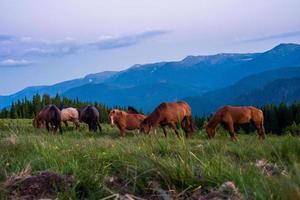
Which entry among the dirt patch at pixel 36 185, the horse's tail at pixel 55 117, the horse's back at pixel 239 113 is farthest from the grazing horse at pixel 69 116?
the dirt patch at pixel 36 185

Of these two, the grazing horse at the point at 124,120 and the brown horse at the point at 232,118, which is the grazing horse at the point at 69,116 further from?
the brown horse at the point at 232,118

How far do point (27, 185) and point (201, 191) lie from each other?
148 centimetres

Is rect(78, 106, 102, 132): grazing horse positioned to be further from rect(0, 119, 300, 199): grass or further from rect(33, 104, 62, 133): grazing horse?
rect(0, 119, 300, 199): grass

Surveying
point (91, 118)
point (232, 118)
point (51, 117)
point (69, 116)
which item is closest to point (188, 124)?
point (232, 118)

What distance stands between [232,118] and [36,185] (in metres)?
19.5

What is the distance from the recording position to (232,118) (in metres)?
23.2

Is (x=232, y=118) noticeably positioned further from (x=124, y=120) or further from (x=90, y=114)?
(x=90, y=114)

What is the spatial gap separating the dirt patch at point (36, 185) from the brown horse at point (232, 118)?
57.6 feet

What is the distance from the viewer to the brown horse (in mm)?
22422

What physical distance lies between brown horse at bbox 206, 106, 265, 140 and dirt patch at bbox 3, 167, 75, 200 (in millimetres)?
17547

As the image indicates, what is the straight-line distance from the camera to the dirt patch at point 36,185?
163 inches

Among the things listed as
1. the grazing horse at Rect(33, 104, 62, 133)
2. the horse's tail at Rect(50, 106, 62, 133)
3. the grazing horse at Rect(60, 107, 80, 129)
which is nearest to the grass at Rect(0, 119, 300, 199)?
the horse's tail at Rect(50, 106, 62, 133)


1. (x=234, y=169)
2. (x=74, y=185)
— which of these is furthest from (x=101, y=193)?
(x=234, y=169)

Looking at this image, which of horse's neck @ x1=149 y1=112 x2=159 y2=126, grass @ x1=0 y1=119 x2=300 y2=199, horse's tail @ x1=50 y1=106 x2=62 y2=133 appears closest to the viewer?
grass @ x1=0 y1=119 x2=300 y2=199
